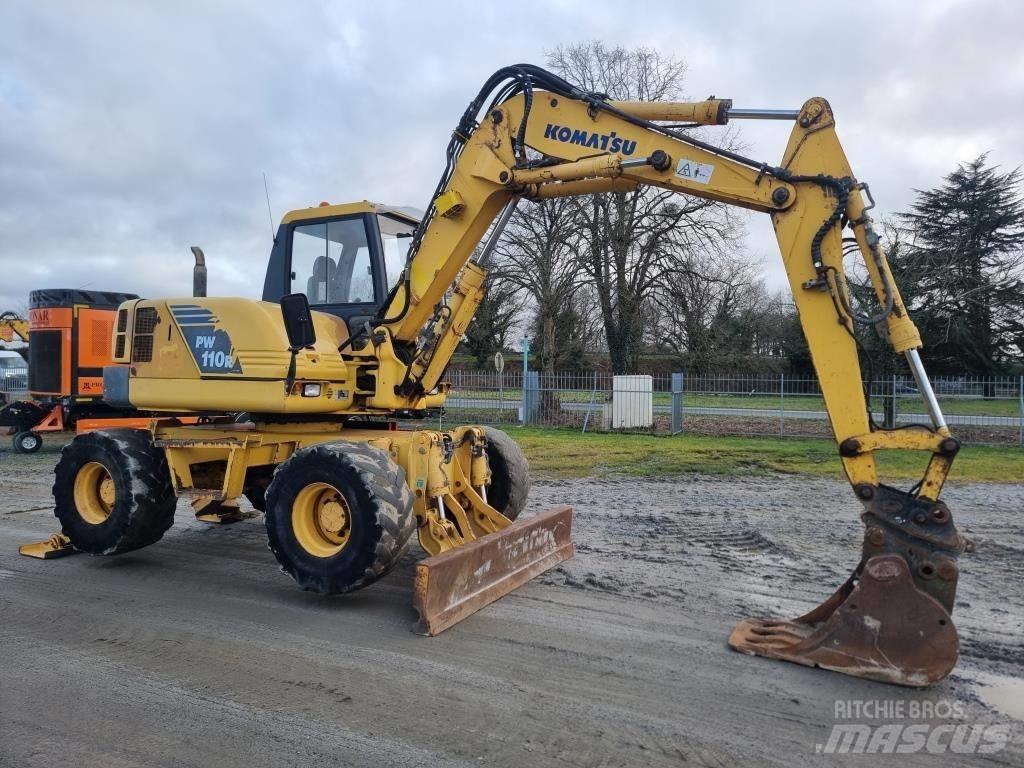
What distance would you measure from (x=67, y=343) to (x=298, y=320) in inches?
444

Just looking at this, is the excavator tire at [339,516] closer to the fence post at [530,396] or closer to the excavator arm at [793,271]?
the excavator arm at [793,271]

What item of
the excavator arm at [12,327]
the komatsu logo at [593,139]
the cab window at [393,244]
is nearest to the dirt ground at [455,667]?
the cab window at [393,244]

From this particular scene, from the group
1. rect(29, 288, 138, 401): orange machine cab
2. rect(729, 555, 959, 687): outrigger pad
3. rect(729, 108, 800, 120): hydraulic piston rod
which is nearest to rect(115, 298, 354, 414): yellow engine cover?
rect(729, 108, 800, 120): hydraulic piston rod

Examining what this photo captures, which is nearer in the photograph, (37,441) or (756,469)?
(756,469)

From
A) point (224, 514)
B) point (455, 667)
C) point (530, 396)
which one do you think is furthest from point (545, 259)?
point (455, 667)

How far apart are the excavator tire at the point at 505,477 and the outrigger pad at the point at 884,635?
9.51 feet

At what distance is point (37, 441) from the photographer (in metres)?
15.1

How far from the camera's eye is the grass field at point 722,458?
11672 millimetres

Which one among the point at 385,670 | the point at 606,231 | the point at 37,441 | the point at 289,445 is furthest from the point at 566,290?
the point at 385,670

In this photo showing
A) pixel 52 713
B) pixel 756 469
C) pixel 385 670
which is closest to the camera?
pixel 52 713

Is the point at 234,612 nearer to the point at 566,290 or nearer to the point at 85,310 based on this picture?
the point at 85,310

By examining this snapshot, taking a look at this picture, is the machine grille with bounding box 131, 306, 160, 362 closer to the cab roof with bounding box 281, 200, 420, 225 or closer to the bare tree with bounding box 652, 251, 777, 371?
the cab roof with bounding box 281, 200, 420, 225

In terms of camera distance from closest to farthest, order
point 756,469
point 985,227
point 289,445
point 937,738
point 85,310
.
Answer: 1. point 937,738
2. point 289,445
3. point 756,469
4. point 85,310
5. point 985,227

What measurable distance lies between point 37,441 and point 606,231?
17.3m
